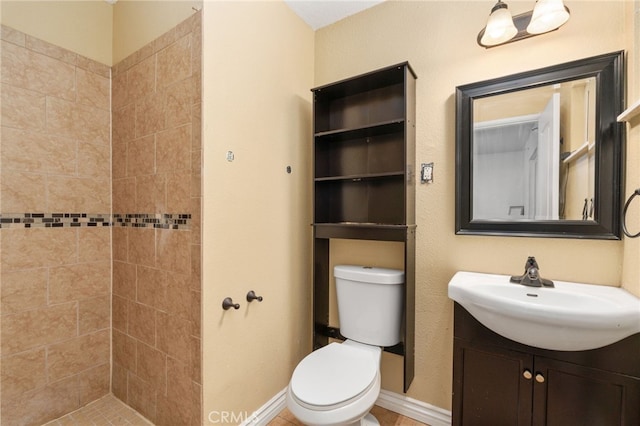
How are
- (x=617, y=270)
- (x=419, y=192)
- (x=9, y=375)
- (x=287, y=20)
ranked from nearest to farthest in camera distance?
(x=617, y=270), (x=9, y=375), (x=419, y=192), (x=287, y=20)

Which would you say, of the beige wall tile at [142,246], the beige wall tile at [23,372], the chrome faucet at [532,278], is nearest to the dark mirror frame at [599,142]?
the chrome faucet at [532,278]

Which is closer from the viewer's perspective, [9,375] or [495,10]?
[495,10]

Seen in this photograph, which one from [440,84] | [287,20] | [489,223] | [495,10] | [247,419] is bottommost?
[247,419]

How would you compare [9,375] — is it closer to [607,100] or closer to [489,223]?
[489,223]

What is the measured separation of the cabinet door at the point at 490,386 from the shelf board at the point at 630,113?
3.30 feet

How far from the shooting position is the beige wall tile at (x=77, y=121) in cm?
151

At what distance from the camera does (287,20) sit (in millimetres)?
1747

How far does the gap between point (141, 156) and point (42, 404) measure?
1415mm

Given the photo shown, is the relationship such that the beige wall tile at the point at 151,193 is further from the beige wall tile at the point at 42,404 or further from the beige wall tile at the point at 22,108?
the beige wall tile at the point at 42,404

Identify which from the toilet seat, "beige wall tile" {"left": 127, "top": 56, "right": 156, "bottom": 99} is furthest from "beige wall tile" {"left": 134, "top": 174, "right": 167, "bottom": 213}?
the toilet seat

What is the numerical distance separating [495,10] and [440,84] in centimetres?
37

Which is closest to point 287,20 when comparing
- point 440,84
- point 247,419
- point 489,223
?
point 440,84

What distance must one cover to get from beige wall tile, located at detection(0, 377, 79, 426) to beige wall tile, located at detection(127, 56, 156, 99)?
1.66m

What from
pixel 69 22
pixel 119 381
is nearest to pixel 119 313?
pixel 119 381
